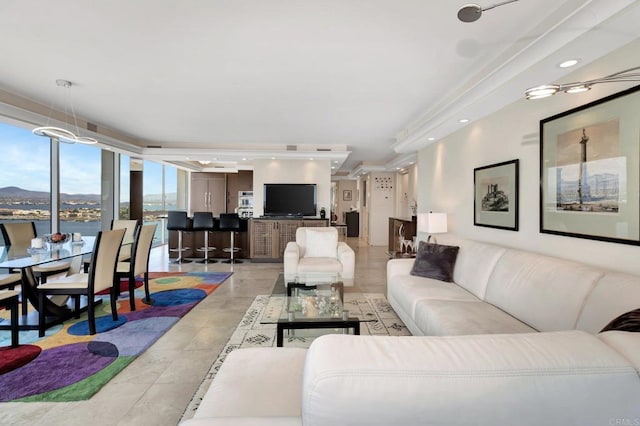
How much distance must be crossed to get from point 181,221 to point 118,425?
534 centimetres

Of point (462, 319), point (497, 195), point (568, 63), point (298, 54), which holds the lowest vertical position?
point (462, 319)

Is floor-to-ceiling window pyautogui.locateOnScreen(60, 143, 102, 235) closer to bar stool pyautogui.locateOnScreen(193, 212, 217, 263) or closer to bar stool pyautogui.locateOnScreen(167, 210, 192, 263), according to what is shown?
bar stool pyautogui.locateOnScreen(167, 210, 192, 263)

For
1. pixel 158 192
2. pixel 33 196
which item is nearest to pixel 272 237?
pixel 33 196

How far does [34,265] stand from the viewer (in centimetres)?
266

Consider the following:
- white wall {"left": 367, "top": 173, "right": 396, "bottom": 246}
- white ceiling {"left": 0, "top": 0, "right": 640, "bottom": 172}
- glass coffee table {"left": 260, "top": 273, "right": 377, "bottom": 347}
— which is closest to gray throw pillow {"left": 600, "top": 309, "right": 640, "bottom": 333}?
glass coffee table {"left": 260, "top": 273, "right": 377, "bottom": 347}

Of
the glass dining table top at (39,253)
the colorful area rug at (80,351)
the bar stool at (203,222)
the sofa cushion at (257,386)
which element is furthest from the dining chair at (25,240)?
the sofa cushion at (257,386)

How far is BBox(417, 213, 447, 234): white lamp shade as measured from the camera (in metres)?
4.10

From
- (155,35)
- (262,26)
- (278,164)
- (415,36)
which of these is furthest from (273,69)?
(278,164)

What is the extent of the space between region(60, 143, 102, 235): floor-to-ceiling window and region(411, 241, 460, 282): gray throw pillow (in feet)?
19.3

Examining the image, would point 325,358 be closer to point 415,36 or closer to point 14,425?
point 14,425

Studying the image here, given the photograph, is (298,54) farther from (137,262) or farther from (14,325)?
(14,325)

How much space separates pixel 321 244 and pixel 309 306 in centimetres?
213

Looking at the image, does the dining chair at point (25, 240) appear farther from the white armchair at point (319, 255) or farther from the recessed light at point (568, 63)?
the recessed light at point (568, 63)

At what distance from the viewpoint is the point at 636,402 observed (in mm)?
737
